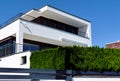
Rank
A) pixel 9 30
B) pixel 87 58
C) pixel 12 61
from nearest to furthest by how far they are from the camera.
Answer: pixel 87 58 < pixel 12 61 < pixel 9 30

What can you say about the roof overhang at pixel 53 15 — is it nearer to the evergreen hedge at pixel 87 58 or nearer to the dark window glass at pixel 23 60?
the dark window glass at pixel 23 60

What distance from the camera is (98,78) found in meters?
16.4

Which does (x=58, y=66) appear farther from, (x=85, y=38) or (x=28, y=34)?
(x=85, y=38)

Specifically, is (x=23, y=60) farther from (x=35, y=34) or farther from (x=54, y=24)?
(x=54, y=24)

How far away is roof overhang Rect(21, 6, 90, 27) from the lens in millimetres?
33469

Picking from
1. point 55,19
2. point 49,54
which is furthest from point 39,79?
point 55,19

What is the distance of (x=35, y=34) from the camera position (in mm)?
29656

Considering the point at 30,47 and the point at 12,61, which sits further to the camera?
the point at 30,47

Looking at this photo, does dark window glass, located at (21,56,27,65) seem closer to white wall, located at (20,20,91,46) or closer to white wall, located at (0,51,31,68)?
white wall, located at (0,51,31,68)

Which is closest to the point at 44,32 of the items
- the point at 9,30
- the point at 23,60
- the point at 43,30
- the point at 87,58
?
the point at 43,30

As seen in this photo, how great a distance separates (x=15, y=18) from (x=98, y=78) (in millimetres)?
15802

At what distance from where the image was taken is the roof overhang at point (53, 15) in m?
33.5

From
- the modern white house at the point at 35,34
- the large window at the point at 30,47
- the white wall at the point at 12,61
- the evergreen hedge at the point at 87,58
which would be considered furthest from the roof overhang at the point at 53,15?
the evergreen hedge at the point at 87,58

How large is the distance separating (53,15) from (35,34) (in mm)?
6001
